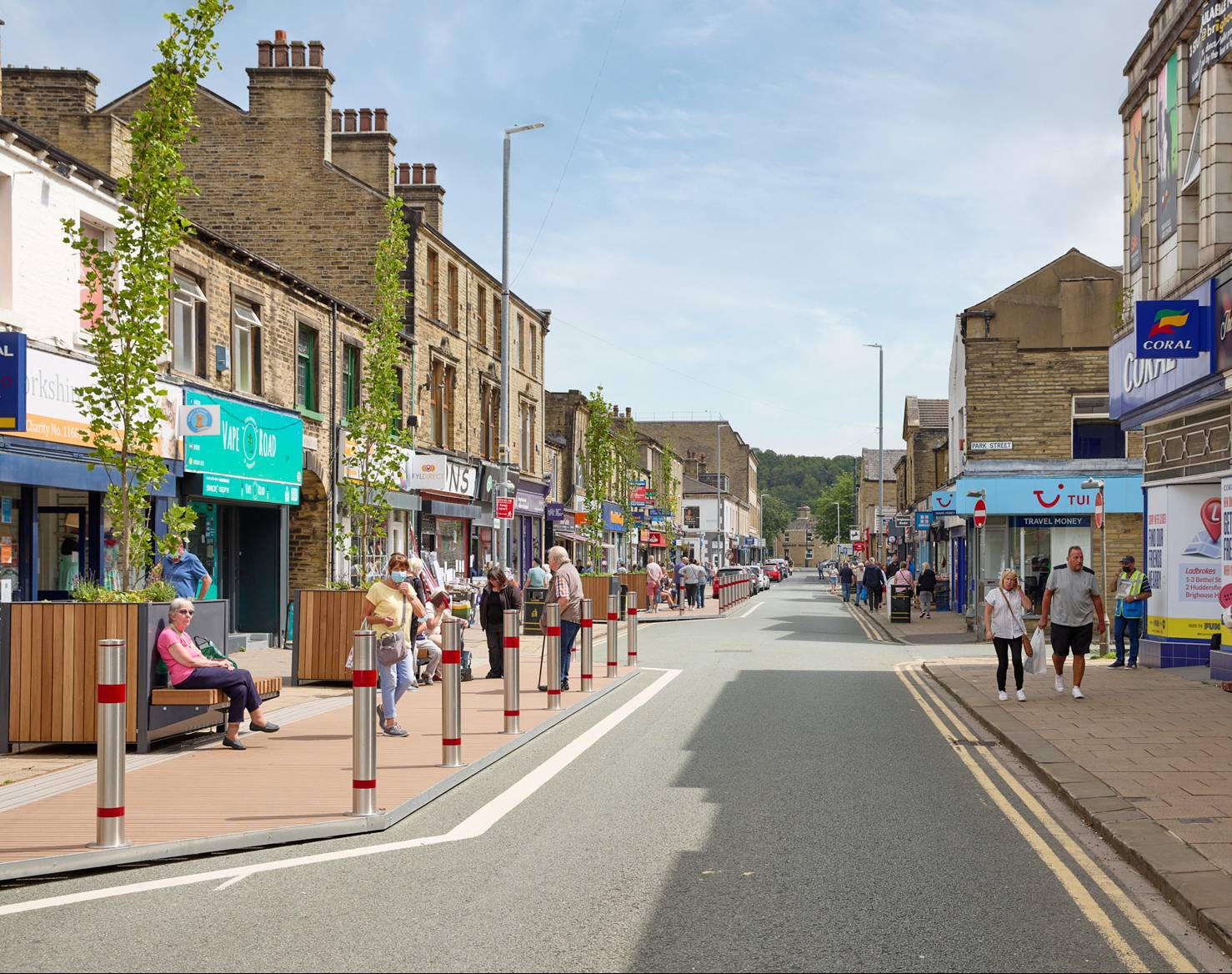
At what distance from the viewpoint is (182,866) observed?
7102mm

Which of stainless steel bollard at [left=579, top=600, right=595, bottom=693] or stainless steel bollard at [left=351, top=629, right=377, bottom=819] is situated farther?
stainless steel bollard at [left=579, top=600, right=595, bottom=693]

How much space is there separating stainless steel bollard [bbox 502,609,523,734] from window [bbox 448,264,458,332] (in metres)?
24.4

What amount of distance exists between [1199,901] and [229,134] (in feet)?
96.6

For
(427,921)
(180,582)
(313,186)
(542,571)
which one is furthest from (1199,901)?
(313,186)

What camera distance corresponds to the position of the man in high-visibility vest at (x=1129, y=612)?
2000cm

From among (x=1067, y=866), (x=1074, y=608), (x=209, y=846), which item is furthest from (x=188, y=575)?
(x=1067, y=866)

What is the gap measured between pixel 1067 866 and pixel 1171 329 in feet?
38.1

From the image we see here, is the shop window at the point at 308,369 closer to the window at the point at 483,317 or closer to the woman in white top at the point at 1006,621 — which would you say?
the window at the point at 483,317

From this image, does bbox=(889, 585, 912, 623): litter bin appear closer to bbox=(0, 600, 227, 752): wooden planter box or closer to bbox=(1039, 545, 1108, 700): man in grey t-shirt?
bbox=(1039, 545, 1108, 700): man in grey t-shirt

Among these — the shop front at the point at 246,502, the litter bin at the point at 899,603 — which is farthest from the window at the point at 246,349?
the litter bin at the point at 899,603

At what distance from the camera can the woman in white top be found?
590 inches

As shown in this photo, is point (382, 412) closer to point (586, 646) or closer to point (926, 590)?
point (586, 646)

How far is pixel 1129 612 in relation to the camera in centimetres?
2022

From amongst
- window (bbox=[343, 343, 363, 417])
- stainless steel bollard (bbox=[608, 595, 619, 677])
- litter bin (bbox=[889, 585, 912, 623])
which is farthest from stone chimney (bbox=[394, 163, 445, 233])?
stainless steel bollard (bbox=[608, 595, 619, 677])
